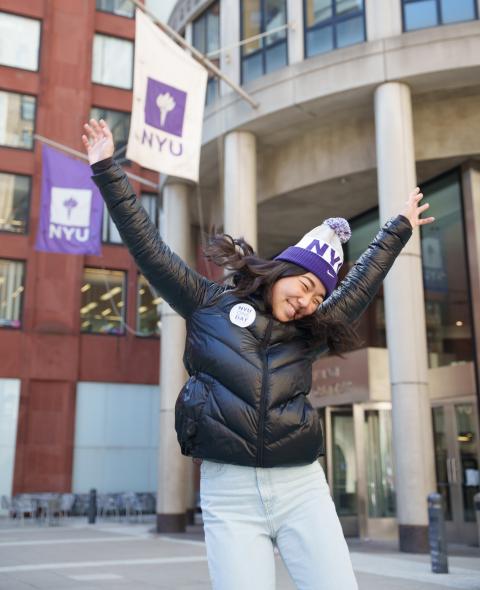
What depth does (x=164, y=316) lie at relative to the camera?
19.0 m

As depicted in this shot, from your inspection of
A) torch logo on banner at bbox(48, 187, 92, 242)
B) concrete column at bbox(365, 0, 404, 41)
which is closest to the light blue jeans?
concrete column at bbox(365, 0, 404, 41)

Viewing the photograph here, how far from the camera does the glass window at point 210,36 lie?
18.5 meters

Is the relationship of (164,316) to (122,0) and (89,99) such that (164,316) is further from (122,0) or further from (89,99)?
(122,0)

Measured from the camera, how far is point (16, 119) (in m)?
27.7

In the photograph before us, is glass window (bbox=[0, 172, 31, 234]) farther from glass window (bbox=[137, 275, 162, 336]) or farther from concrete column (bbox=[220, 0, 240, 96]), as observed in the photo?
concrete column (bbox=[220, 0, 240, 96])

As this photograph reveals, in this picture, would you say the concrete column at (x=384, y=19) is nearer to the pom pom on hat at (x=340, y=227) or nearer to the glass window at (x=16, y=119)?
the pom pom on hat at (x=340, y=227)

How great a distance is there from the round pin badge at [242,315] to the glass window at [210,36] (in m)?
16.0

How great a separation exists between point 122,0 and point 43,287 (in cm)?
1299

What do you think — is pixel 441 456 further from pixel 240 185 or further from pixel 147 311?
pixel 147 311

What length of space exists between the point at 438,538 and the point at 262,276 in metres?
8.75

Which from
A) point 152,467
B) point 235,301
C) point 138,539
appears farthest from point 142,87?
point 152,467

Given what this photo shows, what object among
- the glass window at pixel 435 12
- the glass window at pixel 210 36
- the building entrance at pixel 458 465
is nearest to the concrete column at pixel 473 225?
the building entrance at pixel 458 465

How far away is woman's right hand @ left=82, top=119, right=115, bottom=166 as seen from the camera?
286 centimetres

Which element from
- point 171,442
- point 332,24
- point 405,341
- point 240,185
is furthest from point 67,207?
point 405,341
